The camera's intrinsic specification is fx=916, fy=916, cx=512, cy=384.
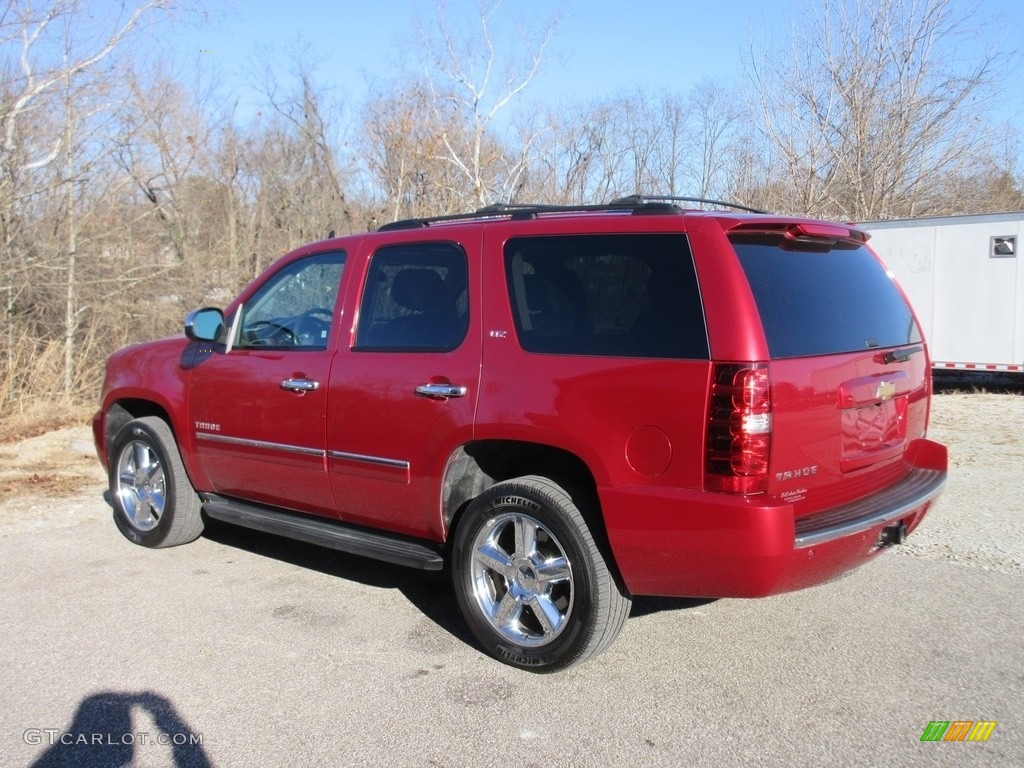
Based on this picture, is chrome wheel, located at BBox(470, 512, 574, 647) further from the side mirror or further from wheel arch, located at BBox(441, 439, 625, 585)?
the side mirror

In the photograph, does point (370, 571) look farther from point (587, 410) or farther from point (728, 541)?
point (728, 541)

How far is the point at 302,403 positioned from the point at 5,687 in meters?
1.86

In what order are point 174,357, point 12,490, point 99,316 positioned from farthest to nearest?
1. point 99,316
2. point 12,490
3. point 174,357

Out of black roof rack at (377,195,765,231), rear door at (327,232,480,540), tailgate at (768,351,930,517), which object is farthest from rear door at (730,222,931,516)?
rear door at (327,232,480,540)

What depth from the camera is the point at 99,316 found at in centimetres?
1272

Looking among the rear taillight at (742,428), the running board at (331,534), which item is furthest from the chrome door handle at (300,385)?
the rear taillight at (742,428)

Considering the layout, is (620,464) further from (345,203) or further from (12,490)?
(345,203)

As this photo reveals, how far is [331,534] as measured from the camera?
480 cm

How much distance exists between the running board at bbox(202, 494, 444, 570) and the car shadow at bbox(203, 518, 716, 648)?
1.37 feet

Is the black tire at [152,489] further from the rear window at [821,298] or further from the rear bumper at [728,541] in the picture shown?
the rear window at [821,298]

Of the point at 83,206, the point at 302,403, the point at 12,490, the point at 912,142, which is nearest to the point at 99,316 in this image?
the point at 83,206

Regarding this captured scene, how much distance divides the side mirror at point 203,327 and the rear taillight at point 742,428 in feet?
10.8

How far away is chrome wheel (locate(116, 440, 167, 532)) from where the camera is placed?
5.92 meters

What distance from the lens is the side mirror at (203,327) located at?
17.9 ft
